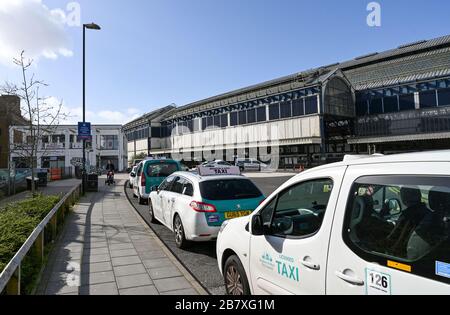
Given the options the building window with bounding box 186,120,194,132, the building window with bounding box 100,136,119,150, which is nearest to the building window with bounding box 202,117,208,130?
the building window with bounding box 186,120,194,132

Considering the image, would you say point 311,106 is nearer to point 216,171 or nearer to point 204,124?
point 204,124

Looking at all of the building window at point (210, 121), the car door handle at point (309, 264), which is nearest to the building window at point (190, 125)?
the building window at point (210, 121)

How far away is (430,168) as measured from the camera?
7.20 ft

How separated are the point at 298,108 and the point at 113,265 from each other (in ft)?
129

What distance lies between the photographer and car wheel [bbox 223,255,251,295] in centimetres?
383

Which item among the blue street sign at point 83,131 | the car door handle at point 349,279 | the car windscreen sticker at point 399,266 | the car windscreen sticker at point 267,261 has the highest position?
the blue street sign at point 83,131

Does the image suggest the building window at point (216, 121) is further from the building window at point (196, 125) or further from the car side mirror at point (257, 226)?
the car side mirror at point (257, 226)

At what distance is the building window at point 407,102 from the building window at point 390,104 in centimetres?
60

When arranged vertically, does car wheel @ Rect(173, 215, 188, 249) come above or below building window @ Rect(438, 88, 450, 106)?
below

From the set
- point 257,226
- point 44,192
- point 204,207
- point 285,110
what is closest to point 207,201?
point 204,207

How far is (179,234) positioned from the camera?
23.1ft

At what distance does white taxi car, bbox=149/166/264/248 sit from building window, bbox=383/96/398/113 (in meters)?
38.4

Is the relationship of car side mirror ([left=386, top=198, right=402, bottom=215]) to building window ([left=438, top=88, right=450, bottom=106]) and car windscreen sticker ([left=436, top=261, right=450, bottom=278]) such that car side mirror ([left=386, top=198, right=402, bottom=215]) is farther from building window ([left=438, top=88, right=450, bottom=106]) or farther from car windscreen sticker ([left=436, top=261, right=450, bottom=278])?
building window ([left=438, top=88, right=450, bottom=106])

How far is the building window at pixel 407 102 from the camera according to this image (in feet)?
127
